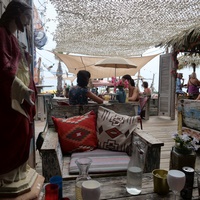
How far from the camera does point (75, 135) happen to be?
1681mm

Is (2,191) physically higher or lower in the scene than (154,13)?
lower

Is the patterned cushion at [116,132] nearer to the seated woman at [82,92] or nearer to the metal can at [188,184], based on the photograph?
the seated woman at [82,92]

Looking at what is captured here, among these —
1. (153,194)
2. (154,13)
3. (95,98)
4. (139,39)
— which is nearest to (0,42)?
(153,194)

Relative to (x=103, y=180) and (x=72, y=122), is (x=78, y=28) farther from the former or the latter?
(x=103, y=180)

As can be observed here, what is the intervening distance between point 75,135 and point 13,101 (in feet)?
2.93

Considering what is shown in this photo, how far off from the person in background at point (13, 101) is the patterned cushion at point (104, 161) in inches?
22.1

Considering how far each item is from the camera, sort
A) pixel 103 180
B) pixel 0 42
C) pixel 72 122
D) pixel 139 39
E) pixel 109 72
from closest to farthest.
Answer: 1. pixel 0 42
2. pixel 103 180
3. pixel 72 122
4. pixel 139 39
5. pixel 109 72

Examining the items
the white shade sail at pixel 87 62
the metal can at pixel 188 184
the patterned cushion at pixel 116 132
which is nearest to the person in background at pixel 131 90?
the patterned cushion at pixel 116 132

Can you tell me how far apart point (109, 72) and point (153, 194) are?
832 cm

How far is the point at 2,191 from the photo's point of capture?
91 cm

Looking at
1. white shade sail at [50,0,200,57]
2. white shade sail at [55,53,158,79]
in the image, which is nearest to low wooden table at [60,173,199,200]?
white shade sail at [50,0,200,57]

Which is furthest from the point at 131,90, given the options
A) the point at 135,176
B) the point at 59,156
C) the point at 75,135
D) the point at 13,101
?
the point at 13,101

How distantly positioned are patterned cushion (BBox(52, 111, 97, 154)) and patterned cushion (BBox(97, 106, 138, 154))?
3.4 inches

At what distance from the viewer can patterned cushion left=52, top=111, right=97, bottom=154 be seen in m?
1.67
